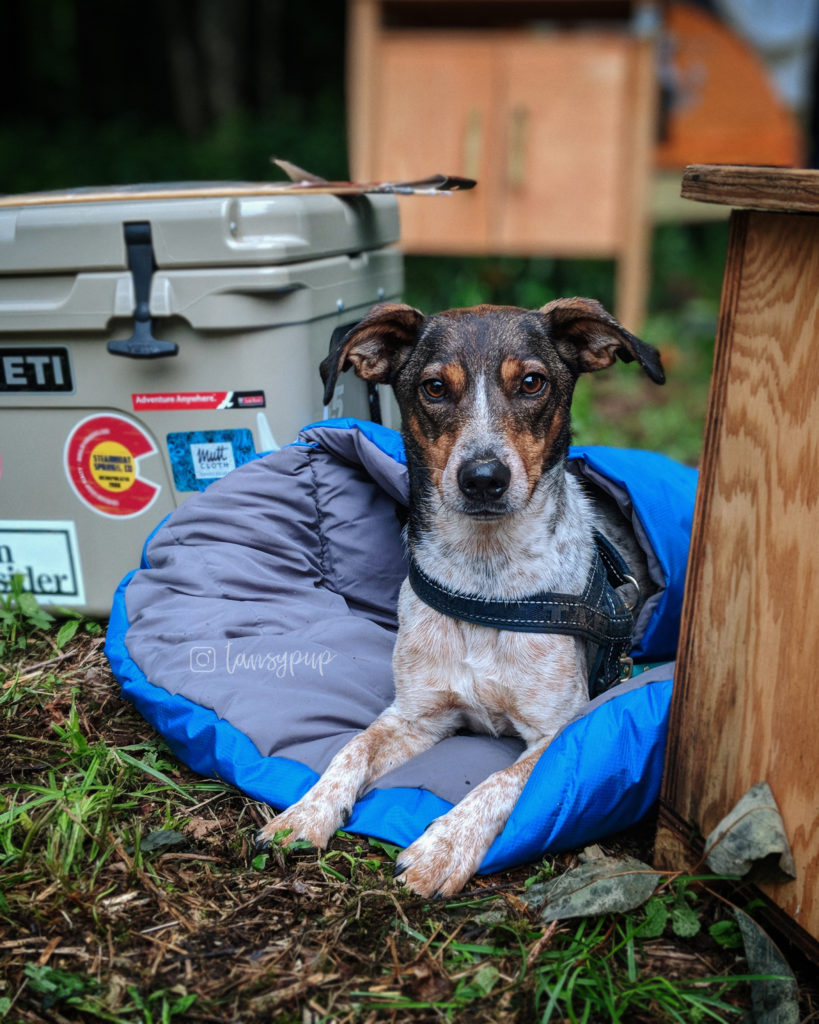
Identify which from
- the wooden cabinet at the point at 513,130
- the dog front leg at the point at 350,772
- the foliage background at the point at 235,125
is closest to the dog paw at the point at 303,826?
the dog front leg at the point at 350,772

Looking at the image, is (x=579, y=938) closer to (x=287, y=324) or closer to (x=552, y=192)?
(x=287, y=324)

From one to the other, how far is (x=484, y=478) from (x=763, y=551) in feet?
2.36

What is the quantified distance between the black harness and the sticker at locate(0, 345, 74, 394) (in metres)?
1.33

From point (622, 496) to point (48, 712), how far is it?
1.89 metres

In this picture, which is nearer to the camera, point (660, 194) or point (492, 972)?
point (492, 972)

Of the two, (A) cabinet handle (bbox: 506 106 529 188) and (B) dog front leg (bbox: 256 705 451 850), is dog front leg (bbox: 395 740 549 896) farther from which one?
(A) cabinet handle (bbox: 506 106 529 188)

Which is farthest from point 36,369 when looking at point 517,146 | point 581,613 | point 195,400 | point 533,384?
point 517,146

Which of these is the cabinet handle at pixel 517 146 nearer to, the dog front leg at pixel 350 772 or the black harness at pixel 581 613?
the black harness at pixel 581 613

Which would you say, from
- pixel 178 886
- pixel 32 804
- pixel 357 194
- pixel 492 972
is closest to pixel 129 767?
pixel 32 804

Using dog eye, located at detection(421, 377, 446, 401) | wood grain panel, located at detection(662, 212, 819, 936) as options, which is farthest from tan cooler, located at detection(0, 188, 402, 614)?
wood grain panel, located at detection(662, 212, 819, 936)

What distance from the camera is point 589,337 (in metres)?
2.77

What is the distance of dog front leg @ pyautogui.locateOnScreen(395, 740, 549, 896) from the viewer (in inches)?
88.0

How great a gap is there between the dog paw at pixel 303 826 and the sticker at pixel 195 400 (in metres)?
1.35

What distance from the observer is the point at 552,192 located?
684 cm
